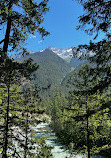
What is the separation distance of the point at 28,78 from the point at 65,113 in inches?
234

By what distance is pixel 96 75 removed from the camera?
5.61 metres

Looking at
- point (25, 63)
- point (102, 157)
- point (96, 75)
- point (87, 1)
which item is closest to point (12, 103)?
Result: point (25, 63)

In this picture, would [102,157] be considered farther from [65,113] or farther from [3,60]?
[3,60]

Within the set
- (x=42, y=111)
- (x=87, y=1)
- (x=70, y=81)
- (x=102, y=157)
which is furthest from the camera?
(x=102, y=157)

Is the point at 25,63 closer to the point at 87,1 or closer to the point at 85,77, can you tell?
the point at 87,1

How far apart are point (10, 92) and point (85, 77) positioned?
6547mm

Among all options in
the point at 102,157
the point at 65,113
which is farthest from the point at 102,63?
the point at 102,157

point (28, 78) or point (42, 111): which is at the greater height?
point (28, 78)

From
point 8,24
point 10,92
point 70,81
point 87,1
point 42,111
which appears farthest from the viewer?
point 42,111

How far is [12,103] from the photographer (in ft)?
29.5

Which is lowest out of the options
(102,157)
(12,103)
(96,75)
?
(102,157)

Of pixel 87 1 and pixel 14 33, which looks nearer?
pixel 87 1

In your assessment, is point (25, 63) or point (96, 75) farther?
point (25, 63)

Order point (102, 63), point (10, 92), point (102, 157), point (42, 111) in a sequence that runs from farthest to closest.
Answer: point (102, 157) → point (42, 111) → point (10, 92) → point (102, 63)
